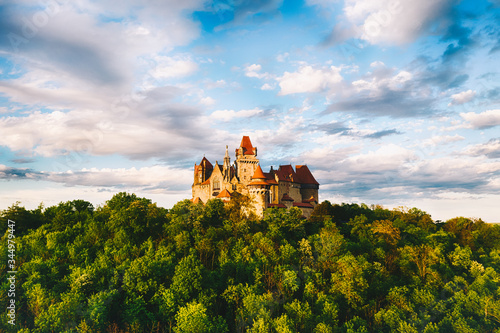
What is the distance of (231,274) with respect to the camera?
172ft

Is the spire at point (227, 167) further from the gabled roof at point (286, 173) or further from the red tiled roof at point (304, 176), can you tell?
the red tiled roof at point (304, 176)

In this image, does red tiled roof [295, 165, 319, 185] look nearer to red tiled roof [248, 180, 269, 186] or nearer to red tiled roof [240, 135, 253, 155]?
red tiled roof [240, 135, 253, 155]

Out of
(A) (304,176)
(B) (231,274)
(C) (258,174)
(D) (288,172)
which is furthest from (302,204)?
(B) (231,274)

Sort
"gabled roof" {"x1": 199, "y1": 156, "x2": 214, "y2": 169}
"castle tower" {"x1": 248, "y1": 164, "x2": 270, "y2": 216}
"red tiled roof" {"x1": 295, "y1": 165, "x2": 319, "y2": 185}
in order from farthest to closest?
"gabled roof" {"x1": 199, "y1": 156, "x2": 214, "y2": 169} < "red tiled roof" {"x1": 295, "y1": 165, "x2": 319, "y2": 185} < "castle tower" {"x1": 248, "y1": 164, "x2": 270, "y2": 216}

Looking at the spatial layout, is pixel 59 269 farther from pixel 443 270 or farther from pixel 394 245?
pixel 443 270

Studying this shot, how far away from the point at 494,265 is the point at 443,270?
1313 centimetres

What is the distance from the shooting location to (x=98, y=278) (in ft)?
147

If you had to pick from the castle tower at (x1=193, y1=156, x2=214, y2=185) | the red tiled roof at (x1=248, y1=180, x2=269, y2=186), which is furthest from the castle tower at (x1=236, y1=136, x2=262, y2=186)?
the castle tower at (x1=193, y1=156, x2=214, y2=185)

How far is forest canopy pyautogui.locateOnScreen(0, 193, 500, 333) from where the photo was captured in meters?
41.5

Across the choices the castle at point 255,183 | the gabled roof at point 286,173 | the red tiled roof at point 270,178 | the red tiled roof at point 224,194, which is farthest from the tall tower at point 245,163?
the gabled roof at point 286,173

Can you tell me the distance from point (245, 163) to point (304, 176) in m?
17.9

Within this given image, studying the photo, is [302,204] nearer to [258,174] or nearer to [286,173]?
[286,173]

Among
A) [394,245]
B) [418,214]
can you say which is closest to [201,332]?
[394,245]

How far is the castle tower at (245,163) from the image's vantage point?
8469 centimetres
